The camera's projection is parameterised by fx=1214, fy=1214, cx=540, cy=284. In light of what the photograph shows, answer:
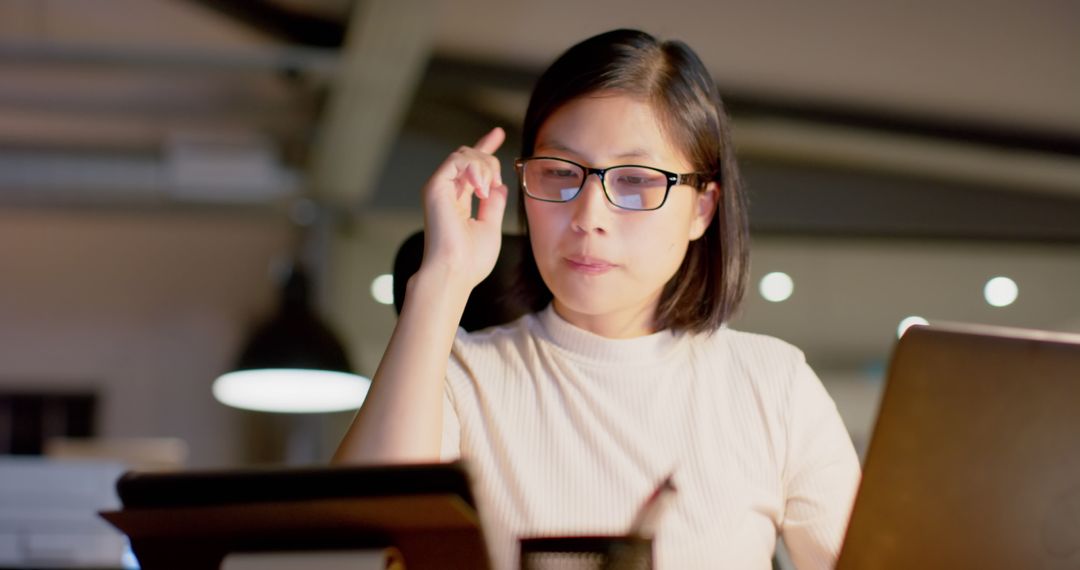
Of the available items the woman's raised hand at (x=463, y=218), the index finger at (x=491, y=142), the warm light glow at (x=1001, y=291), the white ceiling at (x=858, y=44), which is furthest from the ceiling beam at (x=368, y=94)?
the warm light glow at (x=1001, y=291)

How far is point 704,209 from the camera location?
1492 mm

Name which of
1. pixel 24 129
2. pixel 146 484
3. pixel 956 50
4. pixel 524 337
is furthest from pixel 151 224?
pixel 146 484

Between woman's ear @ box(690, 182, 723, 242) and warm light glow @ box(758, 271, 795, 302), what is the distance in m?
5.48

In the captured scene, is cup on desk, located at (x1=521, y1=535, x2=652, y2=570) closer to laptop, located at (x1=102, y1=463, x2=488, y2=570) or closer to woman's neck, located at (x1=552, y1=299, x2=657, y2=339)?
laptop, located at (x1=102, y1=463, x2=488, y2=570)

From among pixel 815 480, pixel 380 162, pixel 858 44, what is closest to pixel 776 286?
pixel 858 44

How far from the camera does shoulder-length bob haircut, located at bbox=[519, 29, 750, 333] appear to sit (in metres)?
1.40

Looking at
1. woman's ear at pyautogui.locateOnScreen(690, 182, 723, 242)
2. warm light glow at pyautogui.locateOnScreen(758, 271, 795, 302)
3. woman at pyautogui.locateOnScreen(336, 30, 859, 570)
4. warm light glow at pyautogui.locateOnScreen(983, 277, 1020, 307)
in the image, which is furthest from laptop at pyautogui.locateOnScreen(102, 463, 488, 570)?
warm light glow at pyautogui.locateOnScreen(983, 277, 1020, 307)

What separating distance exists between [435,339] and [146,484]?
463 millimetres

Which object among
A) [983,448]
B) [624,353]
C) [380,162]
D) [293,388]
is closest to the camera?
[983,448]

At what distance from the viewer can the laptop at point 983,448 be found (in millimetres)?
909

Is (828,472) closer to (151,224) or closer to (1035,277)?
(1035,277)

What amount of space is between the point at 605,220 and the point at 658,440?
26cm

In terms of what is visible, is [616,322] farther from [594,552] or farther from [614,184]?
[594,552]

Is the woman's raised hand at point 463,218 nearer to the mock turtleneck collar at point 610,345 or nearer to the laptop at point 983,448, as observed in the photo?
the mock turtleneck collar at point 610,345
